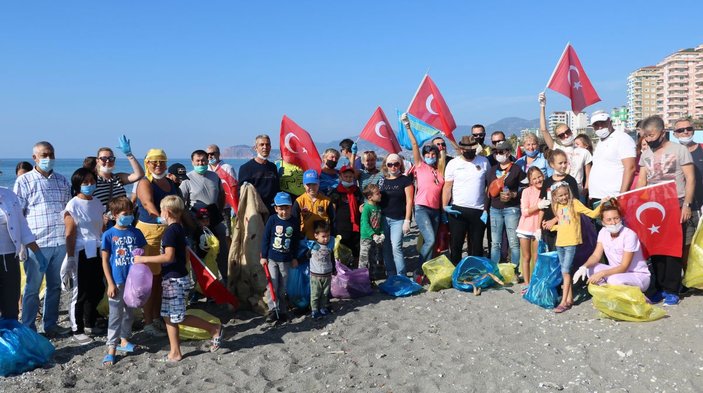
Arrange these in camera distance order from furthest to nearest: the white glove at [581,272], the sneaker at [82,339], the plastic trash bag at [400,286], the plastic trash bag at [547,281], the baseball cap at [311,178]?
the plastic trash bag at [400,286]
the baseball cap at [311,178]
the plastic trash bag at [547,281]
the white glove at [581,272]
the sneaker at [82,339]

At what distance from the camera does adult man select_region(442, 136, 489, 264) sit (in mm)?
7371

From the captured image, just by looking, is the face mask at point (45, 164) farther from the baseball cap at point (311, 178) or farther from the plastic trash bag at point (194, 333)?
the baseball cap at point (311, 178)

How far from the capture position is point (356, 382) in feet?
15.5

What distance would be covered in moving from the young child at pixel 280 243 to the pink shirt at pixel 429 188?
6.82 ft

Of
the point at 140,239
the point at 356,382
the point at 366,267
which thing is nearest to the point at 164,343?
the point at 140,239

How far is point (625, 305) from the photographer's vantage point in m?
5.61

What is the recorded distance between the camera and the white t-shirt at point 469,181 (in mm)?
7363

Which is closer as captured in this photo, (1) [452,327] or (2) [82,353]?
(2) [82,353]

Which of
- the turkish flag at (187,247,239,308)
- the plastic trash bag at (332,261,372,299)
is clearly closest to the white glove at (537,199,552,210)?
the plastic trash bag at (332,261,372,299)

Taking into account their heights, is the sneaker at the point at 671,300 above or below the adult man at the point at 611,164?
below

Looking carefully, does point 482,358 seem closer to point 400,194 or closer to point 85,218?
point 400,194

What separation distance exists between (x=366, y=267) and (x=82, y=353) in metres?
3.65

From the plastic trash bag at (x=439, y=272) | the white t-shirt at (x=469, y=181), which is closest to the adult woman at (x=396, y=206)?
the plastic trash bag at (x=439, y=272)

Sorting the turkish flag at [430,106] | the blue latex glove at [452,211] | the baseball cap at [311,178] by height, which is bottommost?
the blue latex glove at [452,211]
